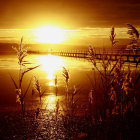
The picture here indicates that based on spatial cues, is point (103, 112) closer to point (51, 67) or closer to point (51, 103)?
point (51, 103)

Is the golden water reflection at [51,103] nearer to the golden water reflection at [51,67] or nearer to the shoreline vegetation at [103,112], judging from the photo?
the shoreline vegetation at [103,112]

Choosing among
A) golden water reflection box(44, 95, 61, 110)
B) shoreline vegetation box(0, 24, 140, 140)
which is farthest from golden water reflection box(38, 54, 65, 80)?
golden water reflection box(44, 95, 61, 110)

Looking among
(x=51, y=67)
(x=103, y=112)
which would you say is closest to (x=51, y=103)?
(x=103, y=112)

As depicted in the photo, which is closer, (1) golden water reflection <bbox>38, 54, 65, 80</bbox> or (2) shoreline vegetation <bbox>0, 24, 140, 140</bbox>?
(2) shoreline vegetation <bbox>0, 24, 140, 140</bbox>

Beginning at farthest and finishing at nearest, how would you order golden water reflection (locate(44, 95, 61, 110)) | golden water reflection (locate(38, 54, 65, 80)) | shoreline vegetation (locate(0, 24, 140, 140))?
golden water reflection (locate(38, 54, 65, 80)) → golden water reflection (locate(44, 95, 61, 110)) → shoreline vegetation (locate(0, 24, 140, 140))

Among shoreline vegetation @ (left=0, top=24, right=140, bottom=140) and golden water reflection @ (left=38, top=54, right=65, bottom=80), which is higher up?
shoreline vegetation @ (left=0, top=24, right=140, bottom=140)

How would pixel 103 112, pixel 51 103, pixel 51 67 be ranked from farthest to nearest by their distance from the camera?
1. pixel 51 67
2. pixel 51 103
3. pixel 103 112

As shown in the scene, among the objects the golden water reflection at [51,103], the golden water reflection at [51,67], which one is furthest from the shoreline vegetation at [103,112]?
the golden water reflection at [51,103]

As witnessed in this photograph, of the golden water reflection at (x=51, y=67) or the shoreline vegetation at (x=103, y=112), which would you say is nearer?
the shoreline vegetation at (x=103, y=112)

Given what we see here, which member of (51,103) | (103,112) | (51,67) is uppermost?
(103,112)

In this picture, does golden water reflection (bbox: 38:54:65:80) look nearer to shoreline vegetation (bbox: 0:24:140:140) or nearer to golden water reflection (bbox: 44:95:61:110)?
shoreline vegetation (bbox: 0:24:140:140)

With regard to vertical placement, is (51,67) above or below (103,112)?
below

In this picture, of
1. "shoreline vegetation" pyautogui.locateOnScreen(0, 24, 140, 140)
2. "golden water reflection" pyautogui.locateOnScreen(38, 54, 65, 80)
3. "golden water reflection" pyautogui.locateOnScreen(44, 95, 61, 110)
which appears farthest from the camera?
"golden water reflection" pyautogui.locateOnScreen(38, 54, 65, 80)

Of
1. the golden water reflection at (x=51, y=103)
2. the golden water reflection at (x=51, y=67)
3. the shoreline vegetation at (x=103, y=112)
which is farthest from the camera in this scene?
the golden water reflection at (x=51, y=67)
